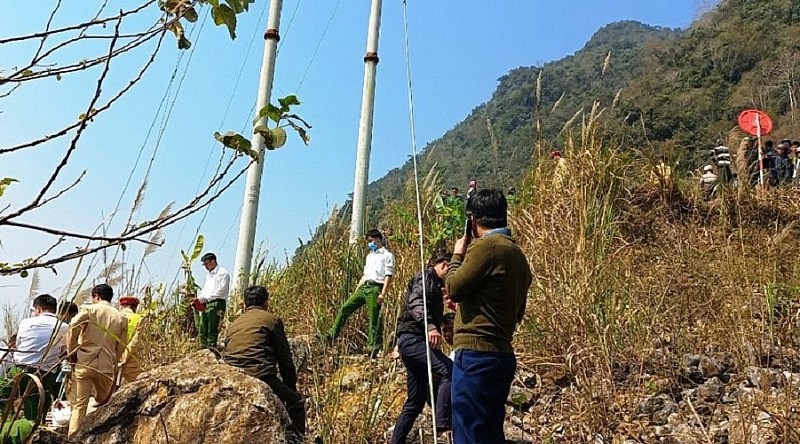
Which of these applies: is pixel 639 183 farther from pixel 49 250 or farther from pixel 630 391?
pixel 49 250

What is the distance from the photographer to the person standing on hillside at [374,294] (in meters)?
7.30

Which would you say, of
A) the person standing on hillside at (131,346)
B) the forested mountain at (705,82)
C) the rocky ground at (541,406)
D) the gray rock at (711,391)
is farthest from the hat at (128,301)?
the forested mountain at (705,82)

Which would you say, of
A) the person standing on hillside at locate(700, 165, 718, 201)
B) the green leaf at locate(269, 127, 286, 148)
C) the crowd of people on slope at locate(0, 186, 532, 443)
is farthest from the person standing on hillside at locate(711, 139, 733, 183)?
the green leaf at locate(269, 127, 286, 148)

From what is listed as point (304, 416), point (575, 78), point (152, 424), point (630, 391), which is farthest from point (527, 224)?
point (575, 78)

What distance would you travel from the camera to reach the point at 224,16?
147cm

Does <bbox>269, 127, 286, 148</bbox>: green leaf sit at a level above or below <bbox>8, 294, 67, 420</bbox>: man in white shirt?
above

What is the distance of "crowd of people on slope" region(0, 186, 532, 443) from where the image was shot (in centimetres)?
299

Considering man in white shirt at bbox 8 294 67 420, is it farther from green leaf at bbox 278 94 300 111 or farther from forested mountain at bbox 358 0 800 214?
forested mountain at bbox 358 0 800 214

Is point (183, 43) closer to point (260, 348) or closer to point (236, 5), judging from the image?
point (236, 5)

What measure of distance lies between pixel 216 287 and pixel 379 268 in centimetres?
203

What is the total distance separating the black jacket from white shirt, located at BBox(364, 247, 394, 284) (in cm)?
214

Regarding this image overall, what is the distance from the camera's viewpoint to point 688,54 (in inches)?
1667

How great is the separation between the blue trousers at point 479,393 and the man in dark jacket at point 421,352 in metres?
1.10

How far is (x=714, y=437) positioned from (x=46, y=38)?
160 inches
